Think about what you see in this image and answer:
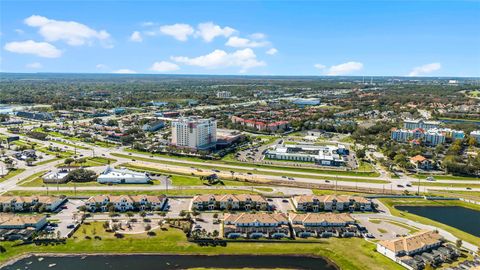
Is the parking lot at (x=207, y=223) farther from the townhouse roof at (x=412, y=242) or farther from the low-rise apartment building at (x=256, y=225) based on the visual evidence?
the townhouse roof at (x=412, y=242)

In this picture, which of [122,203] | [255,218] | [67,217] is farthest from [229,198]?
[67,217]

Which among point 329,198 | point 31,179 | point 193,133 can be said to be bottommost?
point 31,179

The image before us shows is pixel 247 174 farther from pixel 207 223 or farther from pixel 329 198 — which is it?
pixel 207 223

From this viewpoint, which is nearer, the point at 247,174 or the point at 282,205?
the point at 282,205

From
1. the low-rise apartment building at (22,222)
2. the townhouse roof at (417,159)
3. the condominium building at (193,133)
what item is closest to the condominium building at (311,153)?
the townhouse roof at (417,159)

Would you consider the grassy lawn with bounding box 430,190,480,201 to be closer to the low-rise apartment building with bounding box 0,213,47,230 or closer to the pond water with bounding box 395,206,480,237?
the pond water with bounding box 395,206,480,237

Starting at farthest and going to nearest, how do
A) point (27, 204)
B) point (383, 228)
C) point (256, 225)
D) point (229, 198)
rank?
1. point (229, 198)
2. point (27, 204)
3. point (383, 228)
4. point (256, 225)

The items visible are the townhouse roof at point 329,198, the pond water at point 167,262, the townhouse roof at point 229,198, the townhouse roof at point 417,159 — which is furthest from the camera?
the townhouse roof at point 417,159
